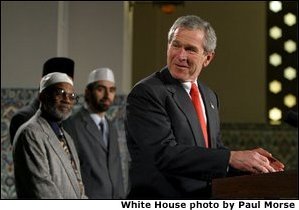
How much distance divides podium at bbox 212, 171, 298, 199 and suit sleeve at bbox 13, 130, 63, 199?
2.04 ft

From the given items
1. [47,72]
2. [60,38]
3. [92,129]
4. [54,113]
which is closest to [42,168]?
[54,113]

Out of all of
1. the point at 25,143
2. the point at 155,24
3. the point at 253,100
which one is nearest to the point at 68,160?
the point at 25,143

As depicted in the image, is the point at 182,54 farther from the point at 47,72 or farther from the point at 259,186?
the point at 47,72

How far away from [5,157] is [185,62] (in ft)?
6.59

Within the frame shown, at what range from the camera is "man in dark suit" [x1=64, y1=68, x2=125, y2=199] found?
2346mm

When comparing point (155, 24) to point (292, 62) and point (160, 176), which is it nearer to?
point (292, 62)

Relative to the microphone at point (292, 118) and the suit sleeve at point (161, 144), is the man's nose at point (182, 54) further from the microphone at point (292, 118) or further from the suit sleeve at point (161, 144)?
the microphone at point (292, 118)

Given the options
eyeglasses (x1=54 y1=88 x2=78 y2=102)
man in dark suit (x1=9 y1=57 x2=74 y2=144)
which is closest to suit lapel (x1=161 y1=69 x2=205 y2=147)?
eyeglasses (x1=54 y1=88 x2=78 y2=102)

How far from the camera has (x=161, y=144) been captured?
4.31 feet

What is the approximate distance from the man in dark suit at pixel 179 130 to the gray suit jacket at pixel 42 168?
1.33 ft

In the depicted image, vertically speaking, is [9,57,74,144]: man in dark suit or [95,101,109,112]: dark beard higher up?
[9,57,74,144]: man in dark suit

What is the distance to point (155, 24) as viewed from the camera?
461cm

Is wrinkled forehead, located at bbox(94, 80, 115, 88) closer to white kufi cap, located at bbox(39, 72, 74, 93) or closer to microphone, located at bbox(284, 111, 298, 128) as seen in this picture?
white kufi cap, located at bbox(39, 72, 74, 93)

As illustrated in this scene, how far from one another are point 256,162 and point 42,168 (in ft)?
2.29
